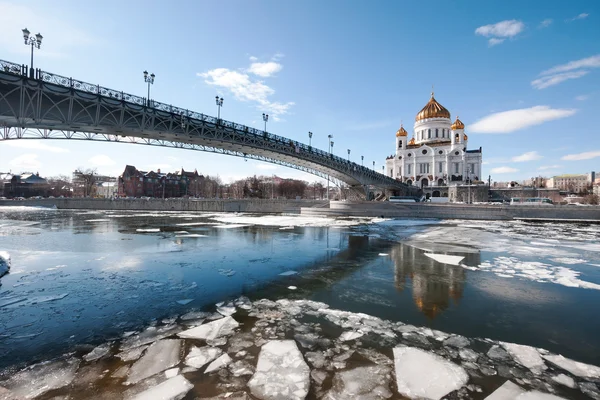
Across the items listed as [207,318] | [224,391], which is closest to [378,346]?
[224,391]

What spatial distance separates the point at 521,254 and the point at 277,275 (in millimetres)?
10474

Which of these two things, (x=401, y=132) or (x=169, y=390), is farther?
(x=401, y=132)

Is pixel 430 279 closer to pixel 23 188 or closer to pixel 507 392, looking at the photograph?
pixel 507 392

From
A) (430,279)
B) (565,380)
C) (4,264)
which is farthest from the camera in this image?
(4,264)

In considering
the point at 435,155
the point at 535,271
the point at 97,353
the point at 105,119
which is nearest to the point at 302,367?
the point at 97,353

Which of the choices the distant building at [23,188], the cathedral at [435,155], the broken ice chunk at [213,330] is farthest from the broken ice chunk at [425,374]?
the distant building at [23,188]

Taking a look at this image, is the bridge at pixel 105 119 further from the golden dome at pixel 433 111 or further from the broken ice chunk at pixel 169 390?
the golden dome at pixel 433 111

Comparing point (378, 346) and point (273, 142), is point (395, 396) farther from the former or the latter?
point (273, 142)

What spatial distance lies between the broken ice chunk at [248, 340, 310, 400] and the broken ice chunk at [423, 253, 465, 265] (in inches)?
320

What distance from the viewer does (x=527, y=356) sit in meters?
4.11

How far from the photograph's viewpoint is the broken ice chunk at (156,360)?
11.8 feet

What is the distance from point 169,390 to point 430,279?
7.13m

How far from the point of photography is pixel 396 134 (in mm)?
95938

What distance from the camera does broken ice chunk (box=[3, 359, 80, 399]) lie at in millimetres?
3293
